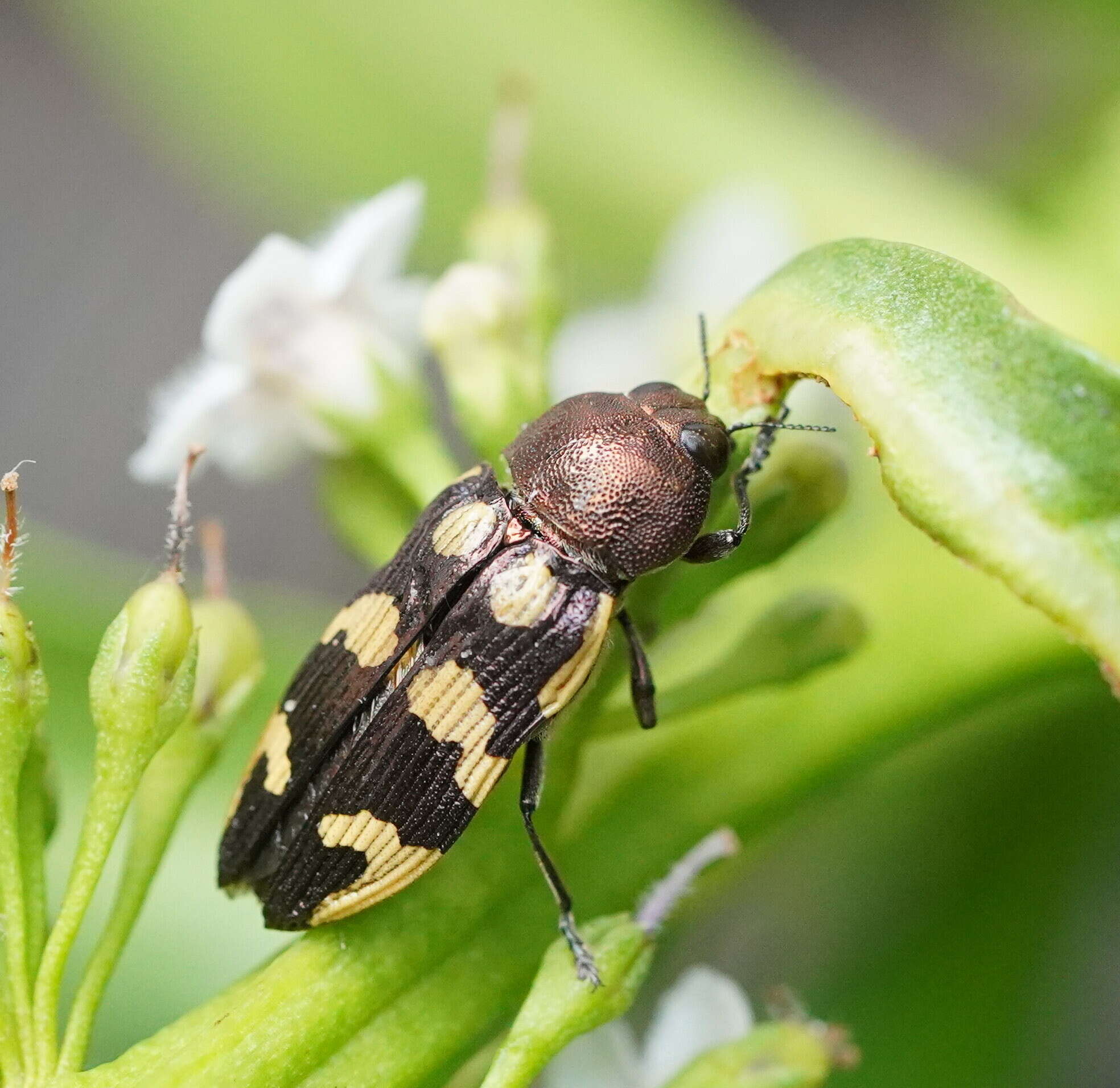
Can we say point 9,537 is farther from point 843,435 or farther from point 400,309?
point 843,435

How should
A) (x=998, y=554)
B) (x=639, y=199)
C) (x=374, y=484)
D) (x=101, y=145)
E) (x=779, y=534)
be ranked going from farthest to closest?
1. (x=101, y=145)
2. (x=639, y=199)
3. (x=374, y=484)
4. (x=779, y=534)
5. (x=998, y=554)

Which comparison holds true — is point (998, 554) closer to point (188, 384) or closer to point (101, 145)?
point (188, 384)

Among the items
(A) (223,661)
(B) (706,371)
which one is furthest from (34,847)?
(B) (706,371)

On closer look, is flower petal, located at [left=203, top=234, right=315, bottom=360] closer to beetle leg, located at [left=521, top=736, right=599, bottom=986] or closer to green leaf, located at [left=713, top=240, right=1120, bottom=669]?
beetle leg, located at [left=521, top=736, right=599, bottom=986]

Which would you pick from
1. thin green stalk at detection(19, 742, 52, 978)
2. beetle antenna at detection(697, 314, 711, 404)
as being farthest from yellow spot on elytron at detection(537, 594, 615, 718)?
thin green stalk at detection(19, 742, 52, 978)

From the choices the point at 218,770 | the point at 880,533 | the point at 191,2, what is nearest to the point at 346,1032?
the point at 218,770

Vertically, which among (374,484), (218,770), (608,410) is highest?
(608,410)

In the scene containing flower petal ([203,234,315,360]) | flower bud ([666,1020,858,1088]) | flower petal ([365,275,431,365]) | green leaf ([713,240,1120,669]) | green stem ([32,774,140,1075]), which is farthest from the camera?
flower petal ([365,275,431,365])

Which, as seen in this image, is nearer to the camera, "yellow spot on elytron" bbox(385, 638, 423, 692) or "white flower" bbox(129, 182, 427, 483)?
"yellow spot on elytron" bbox(385, 638, 423, 692)
